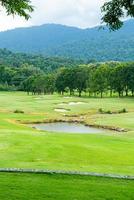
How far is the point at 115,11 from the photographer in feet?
60.1

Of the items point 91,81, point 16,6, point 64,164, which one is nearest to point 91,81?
point 91,81

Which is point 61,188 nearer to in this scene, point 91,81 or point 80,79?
point 91,81

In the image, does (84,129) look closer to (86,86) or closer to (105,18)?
(105,18)

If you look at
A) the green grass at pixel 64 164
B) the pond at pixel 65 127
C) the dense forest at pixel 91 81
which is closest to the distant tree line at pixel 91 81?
the dense forest at pixel 91 81

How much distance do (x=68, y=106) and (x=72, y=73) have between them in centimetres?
5670

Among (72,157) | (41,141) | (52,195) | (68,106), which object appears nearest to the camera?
(52,195)

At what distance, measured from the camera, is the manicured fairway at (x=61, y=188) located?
51.3 ft

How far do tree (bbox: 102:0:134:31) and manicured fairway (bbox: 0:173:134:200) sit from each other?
6.21 metres

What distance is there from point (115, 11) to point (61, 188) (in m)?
7.00

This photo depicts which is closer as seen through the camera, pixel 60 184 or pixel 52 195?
pixel 52 195

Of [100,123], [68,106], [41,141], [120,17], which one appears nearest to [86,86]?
[68,106]

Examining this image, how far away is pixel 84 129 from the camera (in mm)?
73812

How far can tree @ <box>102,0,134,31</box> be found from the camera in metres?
17.8

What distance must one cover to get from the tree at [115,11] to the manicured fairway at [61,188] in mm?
6214
